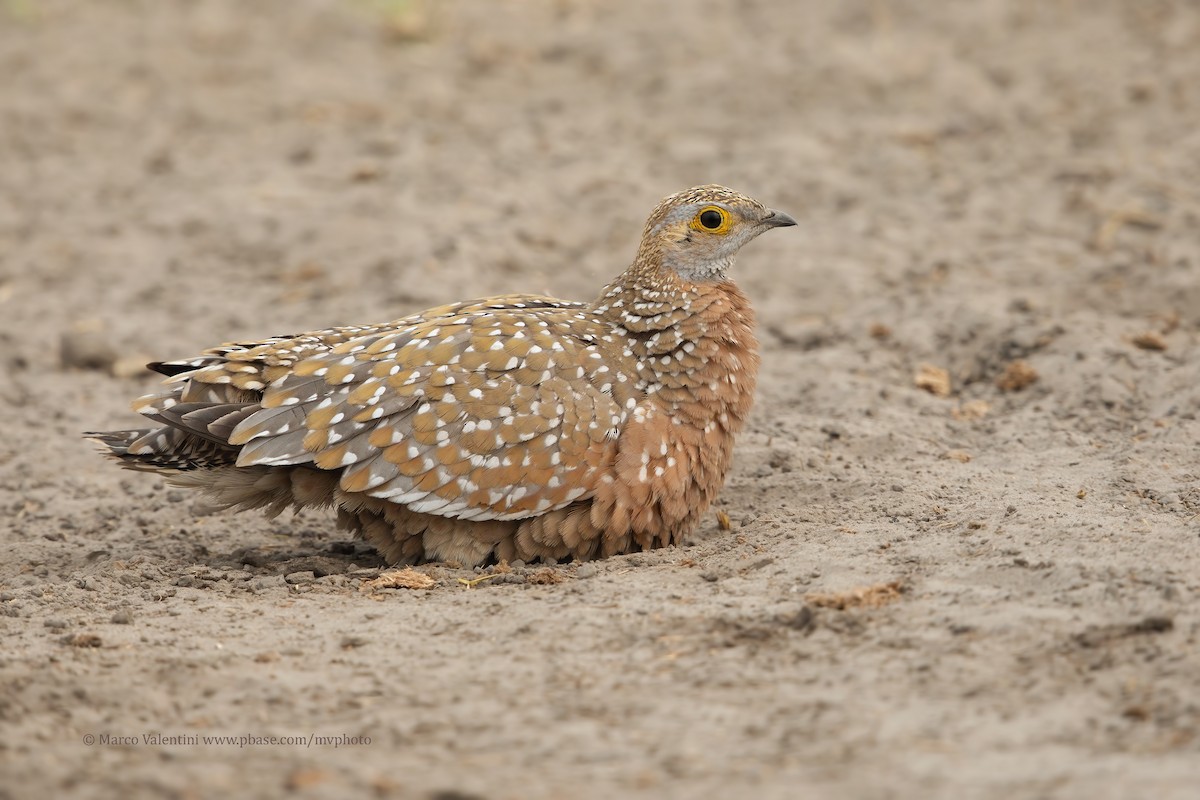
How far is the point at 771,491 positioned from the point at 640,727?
2751 millimetres

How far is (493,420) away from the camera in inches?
255

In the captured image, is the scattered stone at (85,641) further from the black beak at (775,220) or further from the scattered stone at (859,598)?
the black beak at (775,220)

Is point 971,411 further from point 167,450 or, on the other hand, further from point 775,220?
point 167,450

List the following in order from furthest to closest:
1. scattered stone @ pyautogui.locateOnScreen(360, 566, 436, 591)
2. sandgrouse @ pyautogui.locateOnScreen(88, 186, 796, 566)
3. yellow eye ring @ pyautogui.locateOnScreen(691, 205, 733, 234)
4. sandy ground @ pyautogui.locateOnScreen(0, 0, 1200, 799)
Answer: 1. yellow eye ring @ pyautogui.locateOnScreen(691, 205, 733, 234)
2. sandgrouse @ pyautogui.locateOnScreen(88, 186, 796, 566)
3. scattered stone @ pyautogui.locateOnScreen(360, 566, 436, 591)
4. sandy ground @ pyautogui.locateOnScreen(0, 0, 1200, 799)

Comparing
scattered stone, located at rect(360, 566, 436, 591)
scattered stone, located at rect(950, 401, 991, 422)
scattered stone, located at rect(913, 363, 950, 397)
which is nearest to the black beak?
scattered stone, located at rect(950, 401, 991, 422)

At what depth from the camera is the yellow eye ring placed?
23.2ft

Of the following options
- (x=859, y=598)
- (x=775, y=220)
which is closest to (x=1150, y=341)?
(x=775, y=220)

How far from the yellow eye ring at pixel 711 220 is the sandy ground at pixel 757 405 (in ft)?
4.30

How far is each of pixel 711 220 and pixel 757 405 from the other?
1740 mm

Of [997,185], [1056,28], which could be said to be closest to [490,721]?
[997,185]

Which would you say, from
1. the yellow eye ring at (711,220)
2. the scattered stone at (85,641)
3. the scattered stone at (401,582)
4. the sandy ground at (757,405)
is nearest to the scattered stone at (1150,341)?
the sandy ground at (757,405)

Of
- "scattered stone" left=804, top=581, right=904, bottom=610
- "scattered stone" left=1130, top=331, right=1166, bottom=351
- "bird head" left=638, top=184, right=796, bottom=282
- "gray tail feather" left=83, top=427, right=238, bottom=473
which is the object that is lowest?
"scattered stone" left=804, top=581, right=904, bottom=610

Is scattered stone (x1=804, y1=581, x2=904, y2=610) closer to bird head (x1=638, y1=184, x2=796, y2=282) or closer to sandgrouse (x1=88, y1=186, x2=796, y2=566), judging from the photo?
sandgrouse (x1=88, y1=186, x2=796, y2=566)

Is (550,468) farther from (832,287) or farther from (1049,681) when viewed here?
(832,287)
